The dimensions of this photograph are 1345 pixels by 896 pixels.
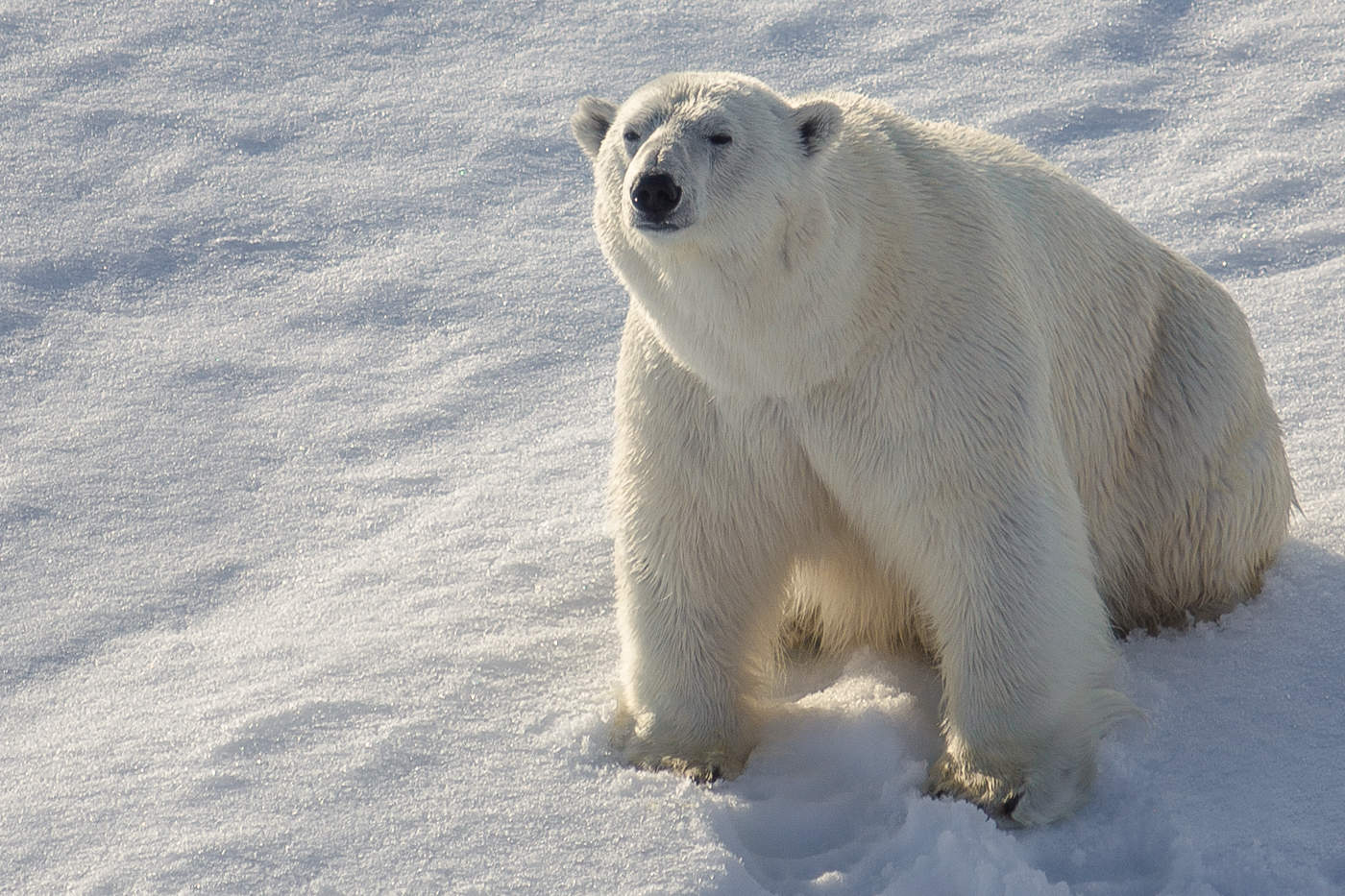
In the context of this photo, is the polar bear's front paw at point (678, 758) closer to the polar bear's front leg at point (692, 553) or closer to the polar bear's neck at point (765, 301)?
the polar bear's front leg at point (692, 553)

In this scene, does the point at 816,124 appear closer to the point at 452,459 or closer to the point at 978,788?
the point at 978,788

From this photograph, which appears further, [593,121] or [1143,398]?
[1143,398]

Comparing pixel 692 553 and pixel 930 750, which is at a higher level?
pixel 692 553

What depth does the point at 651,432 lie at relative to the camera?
12.0 ft

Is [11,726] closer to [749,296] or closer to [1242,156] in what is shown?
[749,296]

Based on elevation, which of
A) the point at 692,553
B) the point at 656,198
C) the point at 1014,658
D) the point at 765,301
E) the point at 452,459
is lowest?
the point at 452,459

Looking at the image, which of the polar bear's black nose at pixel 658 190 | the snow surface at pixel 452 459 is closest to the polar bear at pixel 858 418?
the polar bear's black nose at pixel 658 190

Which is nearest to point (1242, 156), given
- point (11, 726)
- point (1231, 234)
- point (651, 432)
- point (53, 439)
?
point (1231, 234)

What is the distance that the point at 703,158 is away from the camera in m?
3.25

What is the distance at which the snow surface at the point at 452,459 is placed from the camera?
3.40m

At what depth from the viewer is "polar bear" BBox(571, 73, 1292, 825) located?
3.33 m

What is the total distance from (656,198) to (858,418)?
69cm

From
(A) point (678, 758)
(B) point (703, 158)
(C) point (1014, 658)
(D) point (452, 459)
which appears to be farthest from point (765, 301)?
(D) point (452, 459)

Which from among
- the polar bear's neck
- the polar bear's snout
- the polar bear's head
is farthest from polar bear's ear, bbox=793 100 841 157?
the polar bear's snout
